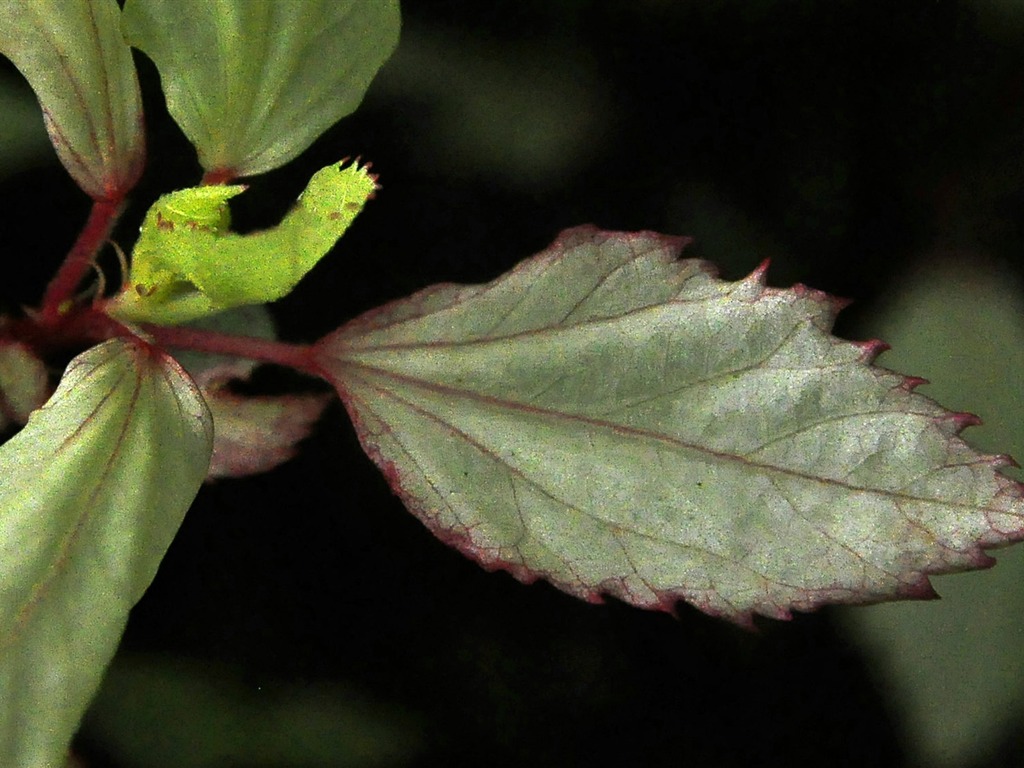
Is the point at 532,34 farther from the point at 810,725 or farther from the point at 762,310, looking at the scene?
the point at 810,725

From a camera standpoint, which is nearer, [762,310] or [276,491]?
[762,310]

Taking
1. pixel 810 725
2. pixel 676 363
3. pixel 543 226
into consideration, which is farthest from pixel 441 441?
pixel 810 725

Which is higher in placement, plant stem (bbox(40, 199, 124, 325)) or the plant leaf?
plant stem (bbox(40, 199, 124, 325))

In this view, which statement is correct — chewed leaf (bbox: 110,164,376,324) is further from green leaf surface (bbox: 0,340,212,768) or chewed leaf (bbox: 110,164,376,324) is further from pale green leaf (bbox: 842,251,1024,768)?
pale green leaf (bbox: 842,251,1024,768)

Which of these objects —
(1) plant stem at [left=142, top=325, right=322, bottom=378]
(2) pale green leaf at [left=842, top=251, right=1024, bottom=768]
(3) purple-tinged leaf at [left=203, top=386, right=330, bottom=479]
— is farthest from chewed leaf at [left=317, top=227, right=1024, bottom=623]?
(2) pale green leaf at [left=842, top=251, right=1024, bottom=768]

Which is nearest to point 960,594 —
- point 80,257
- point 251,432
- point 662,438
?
point 662,438

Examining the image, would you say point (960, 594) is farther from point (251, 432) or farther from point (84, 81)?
point (84, 81)
